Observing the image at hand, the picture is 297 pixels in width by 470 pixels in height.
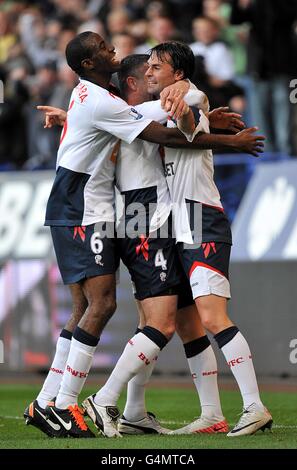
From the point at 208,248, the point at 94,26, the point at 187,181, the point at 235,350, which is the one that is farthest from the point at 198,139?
the point at 94,26

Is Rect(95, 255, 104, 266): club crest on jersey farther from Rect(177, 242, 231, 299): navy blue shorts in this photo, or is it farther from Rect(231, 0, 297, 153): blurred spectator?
Rect(231, 0, 297, 153): blurred spectator

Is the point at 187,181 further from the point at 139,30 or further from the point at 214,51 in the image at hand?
the point at 139,30

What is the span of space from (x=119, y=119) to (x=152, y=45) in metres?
8.33

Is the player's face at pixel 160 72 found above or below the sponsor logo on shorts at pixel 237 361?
above

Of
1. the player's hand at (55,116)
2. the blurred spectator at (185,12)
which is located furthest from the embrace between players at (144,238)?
the blurred spectator at (185,12)

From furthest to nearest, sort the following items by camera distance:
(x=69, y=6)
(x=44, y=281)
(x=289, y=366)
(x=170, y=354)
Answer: (x=69, y=6) < (x=44, y=281) < (x=170, y=354) < (x=289, y=366)

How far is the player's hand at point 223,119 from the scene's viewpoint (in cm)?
773

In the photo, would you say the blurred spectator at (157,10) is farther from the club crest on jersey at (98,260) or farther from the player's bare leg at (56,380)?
the club crest on jersey at (98,260)

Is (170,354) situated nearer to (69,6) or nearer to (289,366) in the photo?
(289,366)

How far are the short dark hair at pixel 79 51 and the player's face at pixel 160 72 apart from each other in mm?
439

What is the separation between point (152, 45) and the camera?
1543cm

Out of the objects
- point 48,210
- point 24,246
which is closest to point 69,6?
point 24,246

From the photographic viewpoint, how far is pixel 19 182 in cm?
1417

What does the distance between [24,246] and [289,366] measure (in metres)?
3.84
